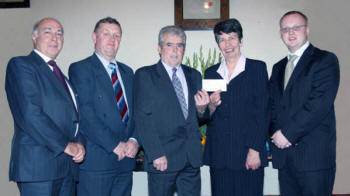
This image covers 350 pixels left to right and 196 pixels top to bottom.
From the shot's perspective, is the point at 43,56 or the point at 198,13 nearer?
the point at 43,56

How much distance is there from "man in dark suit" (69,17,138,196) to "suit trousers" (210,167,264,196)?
641 millimetres

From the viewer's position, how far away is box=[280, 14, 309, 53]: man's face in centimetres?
213

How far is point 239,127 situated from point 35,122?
1257mm

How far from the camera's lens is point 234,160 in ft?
6.91

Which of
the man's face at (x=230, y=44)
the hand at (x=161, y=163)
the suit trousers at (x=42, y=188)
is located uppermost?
the man's face at (x=230, y=44)

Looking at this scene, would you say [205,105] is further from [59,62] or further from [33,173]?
[59,62]

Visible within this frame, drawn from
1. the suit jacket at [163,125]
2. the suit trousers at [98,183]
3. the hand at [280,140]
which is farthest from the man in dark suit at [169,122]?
the hand at [280,140]

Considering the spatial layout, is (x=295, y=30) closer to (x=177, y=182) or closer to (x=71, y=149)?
(x=177, y=182)

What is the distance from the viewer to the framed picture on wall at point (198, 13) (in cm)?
374

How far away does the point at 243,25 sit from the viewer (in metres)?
3.80

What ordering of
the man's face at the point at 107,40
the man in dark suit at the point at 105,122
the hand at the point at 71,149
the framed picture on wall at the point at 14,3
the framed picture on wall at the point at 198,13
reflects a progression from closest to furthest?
the hand at the point at 71,149 < the man in dark suit at the point at 105,122 < the man's face at the point at 107,40 < the framed picture on wall at the point at 14,3 < the framed picture on wall at the point at 198,13

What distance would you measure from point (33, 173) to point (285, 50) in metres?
3.11

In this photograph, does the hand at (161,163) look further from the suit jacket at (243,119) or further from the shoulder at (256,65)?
the shoulder at (256,65)

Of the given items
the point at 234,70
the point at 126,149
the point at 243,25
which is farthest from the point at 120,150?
the point at 243,25
